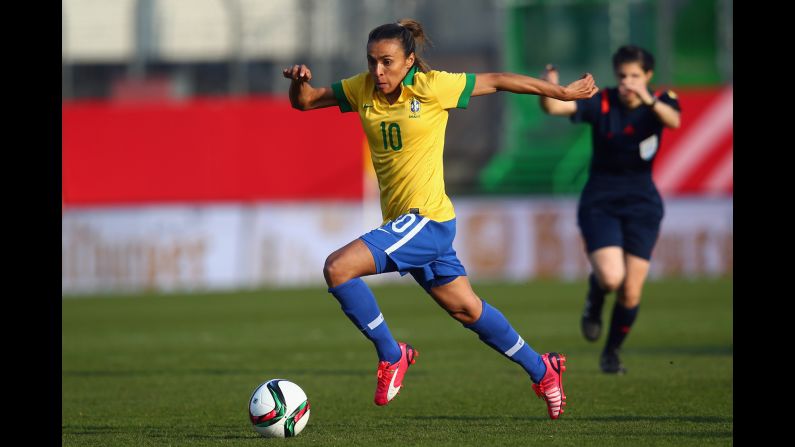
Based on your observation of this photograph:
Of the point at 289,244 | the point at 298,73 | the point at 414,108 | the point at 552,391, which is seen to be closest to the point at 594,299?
the point at 552,391

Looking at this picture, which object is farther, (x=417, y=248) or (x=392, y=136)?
(x=392, y=136)

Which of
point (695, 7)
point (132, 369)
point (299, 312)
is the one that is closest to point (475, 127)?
point (695, 7)

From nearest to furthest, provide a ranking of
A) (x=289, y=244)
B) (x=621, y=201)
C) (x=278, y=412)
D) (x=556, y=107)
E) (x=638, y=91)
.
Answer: (x=278, y=412) < (x=638, y=91) < (x=556, y=107) < (x=621, y=201) < (x=289, y=244)

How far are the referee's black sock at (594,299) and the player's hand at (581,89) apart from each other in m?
3.09

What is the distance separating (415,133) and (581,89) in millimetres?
969

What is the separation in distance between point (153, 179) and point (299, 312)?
832 cm

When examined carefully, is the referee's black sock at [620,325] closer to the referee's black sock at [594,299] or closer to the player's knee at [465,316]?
the referee's black sock at [594,299]

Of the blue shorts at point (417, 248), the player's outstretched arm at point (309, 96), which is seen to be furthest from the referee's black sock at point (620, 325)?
the player's outstretched arm at point (309, 96)

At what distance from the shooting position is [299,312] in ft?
56.5

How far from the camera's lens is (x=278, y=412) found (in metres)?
6.69

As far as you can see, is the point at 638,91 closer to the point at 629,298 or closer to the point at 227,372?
the point at 629,298
